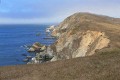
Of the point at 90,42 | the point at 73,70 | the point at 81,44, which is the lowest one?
the point at 81,44

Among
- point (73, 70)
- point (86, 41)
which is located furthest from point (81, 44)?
point (73, 70)

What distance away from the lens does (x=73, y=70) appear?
106ft

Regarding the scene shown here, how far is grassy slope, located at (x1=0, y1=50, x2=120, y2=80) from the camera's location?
1182 inches

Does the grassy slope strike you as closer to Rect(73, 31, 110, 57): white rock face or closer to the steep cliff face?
the steep cliff face

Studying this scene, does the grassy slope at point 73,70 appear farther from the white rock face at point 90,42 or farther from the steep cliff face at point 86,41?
the white rock face at point 90,42

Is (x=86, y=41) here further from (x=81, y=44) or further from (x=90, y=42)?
(x=90, y=42)

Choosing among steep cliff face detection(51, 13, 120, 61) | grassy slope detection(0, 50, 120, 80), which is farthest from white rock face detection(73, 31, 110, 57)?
grassy slope detection(0, 50, 120, 80)

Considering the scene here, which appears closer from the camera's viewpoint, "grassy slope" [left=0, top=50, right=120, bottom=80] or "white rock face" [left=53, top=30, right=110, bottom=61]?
"grassy slope" [left=0, top=50, right=120, bottom=80]

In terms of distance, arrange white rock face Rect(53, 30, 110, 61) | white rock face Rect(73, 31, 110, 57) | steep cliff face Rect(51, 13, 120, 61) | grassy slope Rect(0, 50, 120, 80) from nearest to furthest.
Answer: grassy slope Rect(0, 50, 120, 80) → steep cliff face Rect(51, 13, 120, 61) → white rock face Rect(53, 30, 110, 61) → white rock face Rect(73, 31, 110, 57)

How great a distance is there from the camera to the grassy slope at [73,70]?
30031 mm

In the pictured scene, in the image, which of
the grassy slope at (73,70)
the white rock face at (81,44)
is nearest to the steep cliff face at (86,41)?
the white rock face at (81,44)

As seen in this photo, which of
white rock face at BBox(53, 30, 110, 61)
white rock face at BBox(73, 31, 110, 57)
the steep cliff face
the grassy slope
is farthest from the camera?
white rock face at BBox(73, 31, 110, 57)

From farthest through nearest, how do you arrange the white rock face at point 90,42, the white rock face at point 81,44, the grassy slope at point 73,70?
the white rock face at point 90,42 < the white rock face at point 81,44 < the grassy slope at point 73,70

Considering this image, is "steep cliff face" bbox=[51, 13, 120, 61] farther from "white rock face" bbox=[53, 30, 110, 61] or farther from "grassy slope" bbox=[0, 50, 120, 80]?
"grassy slope" bbox=[0, 50, 120, 80]
